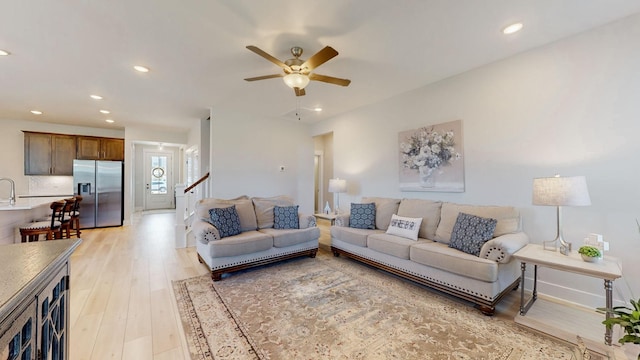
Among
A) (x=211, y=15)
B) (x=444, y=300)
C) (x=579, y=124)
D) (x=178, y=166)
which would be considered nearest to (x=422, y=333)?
(x=444, y=300)

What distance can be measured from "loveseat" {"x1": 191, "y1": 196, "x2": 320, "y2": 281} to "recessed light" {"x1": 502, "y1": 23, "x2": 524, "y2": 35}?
10.5 feet

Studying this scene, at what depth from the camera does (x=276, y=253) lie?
135 inches

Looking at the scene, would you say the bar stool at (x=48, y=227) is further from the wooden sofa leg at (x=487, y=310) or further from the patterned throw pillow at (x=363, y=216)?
the wooden sofa leg at (x=487, y=310)

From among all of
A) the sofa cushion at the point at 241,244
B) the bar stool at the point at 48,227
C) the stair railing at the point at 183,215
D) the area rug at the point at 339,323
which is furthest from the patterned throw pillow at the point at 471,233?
the bar stool at the point at 48,227

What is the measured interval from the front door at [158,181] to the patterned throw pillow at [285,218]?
7116 millimetres

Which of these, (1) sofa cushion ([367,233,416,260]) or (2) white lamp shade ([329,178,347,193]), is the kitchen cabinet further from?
(1) sofa cushion ([367,233,416,260])

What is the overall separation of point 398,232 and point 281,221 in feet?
5.72

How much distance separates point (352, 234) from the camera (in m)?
3.51

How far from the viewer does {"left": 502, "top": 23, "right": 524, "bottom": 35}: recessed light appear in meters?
2.21

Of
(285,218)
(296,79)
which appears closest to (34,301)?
(296,79)

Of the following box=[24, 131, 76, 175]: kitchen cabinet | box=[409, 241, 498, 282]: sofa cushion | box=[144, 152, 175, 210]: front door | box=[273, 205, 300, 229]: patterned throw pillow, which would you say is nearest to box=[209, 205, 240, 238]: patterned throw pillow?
box=[273, 205, 300, 229]: patterned throw pillow

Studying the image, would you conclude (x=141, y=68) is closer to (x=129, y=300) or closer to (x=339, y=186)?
(x=129, y=300)

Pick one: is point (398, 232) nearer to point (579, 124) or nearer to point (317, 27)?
point (579, 124)

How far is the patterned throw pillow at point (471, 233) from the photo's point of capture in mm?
2482
